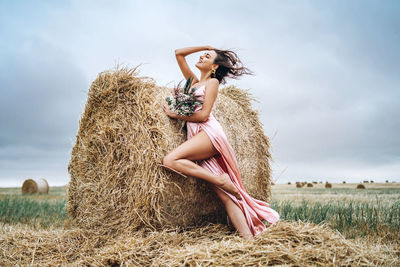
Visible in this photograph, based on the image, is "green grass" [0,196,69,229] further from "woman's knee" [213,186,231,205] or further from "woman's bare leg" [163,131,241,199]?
"woman's knee" [213,186,231,205]

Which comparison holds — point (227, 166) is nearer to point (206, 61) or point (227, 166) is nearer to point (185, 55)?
point (206, 61)

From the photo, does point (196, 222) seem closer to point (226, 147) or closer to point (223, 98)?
point (226, 147)

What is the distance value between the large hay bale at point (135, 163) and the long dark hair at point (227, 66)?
0.44 meters

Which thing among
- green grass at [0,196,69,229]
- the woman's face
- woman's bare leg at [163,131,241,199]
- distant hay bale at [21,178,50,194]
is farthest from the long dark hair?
distant hay bale at [21,178,50,194]

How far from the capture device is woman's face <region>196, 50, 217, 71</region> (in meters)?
4.43

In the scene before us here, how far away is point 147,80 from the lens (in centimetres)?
437

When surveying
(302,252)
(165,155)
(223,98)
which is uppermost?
(223,98)

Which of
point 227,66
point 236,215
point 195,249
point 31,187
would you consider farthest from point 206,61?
point 31,187

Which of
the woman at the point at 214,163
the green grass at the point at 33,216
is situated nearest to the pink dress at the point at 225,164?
the woman at the point at 214,163

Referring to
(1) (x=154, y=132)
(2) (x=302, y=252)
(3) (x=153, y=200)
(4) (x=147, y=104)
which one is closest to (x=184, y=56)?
(4) (x=147, y=104)

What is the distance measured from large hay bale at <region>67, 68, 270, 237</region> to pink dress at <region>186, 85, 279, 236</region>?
0.24 m

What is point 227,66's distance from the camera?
14.8 feet

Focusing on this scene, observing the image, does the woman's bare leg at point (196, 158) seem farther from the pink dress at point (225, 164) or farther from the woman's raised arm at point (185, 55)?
the woman's raised arm at point (185, 55)

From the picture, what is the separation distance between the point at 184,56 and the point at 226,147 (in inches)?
61.2
